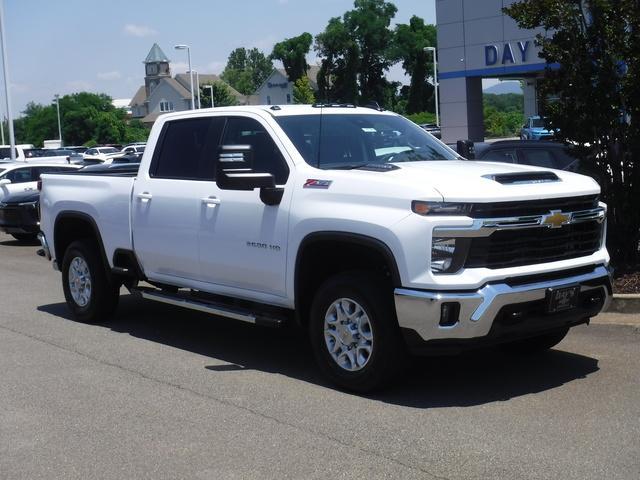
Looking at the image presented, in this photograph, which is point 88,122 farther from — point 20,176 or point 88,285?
point 88,285

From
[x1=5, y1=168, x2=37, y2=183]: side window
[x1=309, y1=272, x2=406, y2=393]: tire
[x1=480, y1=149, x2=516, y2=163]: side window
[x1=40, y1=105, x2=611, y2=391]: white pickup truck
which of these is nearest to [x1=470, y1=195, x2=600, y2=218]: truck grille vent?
[x1=40, y1=105, x2=611, y2=391]: white pickup truck

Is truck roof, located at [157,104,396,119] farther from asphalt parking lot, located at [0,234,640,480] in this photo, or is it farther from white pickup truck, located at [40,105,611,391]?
asphalt parking lot, located at [0,234,640,480]

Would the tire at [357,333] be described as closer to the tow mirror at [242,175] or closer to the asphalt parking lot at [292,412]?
the asphalt parking lot at [292,412]

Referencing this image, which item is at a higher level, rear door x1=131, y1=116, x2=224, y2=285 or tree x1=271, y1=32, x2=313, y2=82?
tree x1=271, y1=32, x2=313, y2=82

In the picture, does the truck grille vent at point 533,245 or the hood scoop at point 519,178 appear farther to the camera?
the hood scoop at point 519,178

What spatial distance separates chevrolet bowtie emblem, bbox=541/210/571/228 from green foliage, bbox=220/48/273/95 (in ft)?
508

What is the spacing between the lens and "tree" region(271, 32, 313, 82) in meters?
90.3

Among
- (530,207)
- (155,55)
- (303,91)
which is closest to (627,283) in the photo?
(530,207)

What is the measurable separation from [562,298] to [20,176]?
16918 millimetres

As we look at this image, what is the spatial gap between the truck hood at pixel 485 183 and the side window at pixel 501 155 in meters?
6.15

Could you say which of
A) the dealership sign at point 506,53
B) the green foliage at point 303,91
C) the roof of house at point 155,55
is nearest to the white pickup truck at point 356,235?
the dealership sign at point 506,53

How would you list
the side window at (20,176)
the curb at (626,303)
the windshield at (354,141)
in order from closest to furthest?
1. the windshield at (354,141)
2. the curb at (626,303)
3. the side window at (20,176)

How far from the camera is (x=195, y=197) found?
7758 millimetres

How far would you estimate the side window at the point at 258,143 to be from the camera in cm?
714
